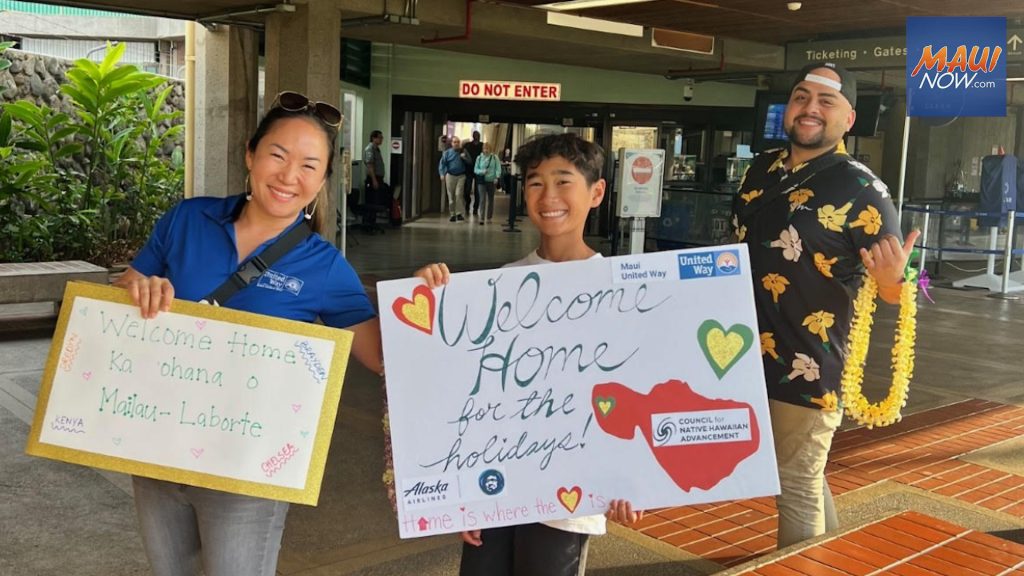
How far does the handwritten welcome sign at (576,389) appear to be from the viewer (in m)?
2.27

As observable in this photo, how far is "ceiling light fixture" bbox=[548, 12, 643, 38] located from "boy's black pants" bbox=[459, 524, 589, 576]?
10645mm

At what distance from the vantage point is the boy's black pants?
7.61 feet

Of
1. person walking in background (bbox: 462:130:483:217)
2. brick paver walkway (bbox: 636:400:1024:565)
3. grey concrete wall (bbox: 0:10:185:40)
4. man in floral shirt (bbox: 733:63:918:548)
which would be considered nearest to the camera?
man in floral shirt (bbox: 733:63:918:548)

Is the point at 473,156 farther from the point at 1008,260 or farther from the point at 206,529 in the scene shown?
the point at 206,529

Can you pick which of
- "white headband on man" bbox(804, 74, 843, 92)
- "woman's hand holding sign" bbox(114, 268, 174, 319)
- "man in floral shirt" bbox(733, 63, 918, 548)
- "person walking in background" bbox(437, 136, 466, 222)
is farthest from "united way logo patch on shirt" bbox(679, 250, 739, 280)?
"person walking in background" bbox(437, 136, 466, 222)

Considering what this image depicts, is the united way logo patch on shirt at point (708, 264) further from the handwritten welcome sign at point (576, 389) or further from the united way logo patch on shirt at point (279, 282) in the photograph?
the united way logo patch on shirt at point (279, 282)

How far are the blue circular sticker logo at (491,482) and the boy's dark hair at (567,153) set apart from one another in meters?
0.71

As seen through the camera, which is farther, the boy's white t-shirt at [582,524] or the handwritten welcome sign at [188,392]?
the boy's white t-shirt at [582,524]

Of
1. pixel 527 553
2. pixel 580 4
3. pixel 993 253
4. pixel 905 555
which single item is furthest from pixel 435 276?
pixel 993 253

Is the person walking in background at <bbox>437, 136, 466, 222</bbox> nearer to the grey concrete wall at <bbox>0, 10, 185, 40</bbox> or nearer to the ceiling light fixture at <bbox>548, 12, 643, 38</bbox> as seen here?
the grey concrete wall at <bbox>0, 10, 185, 40</bbox>

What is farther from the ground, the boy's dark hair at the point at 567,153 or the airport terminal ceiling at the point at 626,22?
the airport terminal ceiling at the point at 626,22

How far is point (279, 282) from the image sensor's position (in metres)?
2.19

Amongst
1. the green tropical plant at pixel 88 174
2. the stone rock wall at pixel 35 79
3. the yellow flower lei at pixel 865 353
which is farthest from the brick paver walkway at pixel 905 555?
the stone rock wall at pixel 35 79

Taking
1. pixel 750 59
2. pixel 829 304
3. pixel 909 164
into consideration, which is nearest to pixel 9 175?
pixel 829 304
